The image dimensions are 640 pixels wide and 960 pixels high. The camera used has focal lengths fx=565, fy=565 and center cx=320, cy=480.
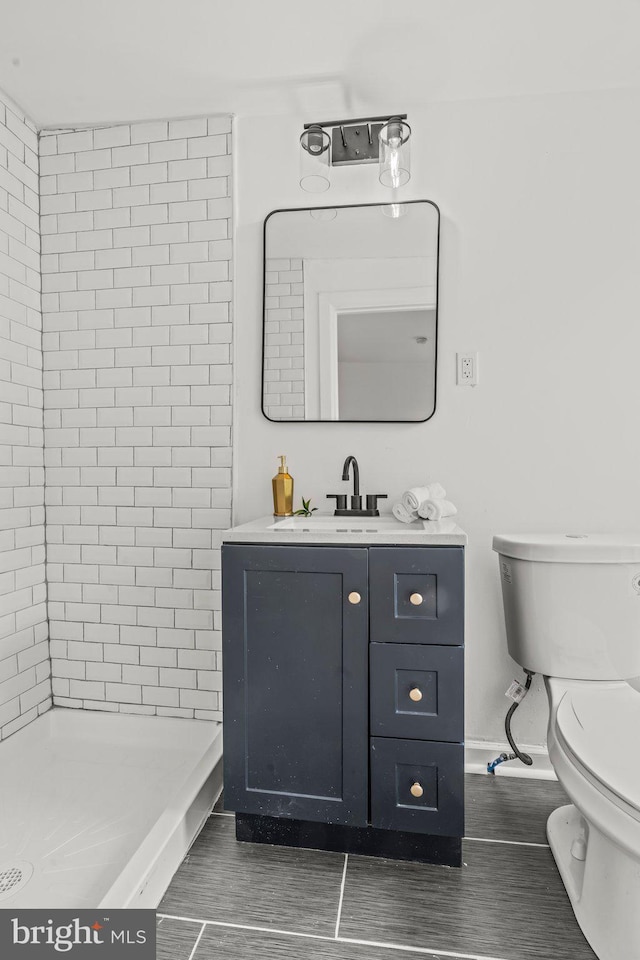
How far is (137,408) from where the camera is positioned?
7.32 feet

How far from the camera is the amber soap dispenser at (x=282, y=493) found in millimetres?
2035

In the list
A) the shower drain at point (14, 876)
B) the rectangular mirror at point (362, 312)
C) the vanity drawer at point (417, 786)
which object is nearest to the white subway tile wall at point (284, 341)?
the rectangular mirror at point (362, 312)

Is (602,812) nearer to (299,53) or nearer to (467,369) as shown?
(467,369)

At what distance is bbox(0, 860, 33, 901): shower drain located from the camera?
1455 millimetres

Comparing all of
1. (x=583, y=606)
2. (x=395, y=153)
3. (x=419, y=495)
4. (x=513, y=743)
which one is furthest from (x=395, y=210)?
(x=513, y=743)

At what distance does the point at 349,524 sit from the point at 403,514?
0.64ft

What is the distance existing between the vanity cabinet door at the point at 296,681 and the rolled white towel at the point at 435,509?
396mm

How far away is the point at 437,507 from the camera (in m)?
1.85

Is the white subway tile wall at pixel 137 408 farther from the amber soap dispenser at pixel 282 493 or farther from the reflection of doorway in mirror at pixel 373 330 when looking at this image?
the reflection of doorway in mirror at pixel 373 330

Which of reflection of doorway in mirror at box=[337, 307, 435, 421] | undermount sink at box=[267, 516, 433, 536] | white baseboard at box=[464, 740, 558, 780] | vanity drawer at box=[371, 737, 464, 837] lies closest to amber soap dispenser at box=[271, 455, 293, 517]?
undermount sink at box=[267, 516, 433, 536]

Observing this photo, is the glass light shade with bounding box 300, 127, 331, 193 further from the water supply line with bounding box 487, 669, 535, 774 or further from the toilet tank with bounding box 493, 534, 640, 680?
the water supply line with bounding box 487, 669, 535, 774

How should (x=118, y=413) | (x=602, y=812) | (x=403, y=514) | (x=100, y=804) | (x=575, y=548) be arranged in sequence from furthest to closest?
(x=118, y=413) < (x=403, y=514) < (x=100, y=804) < (x=575, y=548) < (x=602, y=812)

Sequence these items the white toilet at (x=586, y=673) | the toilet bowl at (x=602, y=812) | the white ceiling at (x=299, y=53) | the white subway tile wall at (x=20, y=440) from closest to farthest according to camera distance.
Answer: the toilet bowl at (x=602, y=812), the white toilet at (x=586, y=673), the white ceiling at (x=299, y=53), the white subway tile wall at (x=20, y=440)

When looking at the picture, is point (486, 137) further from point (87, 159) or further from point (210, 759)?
point (210, 759)
